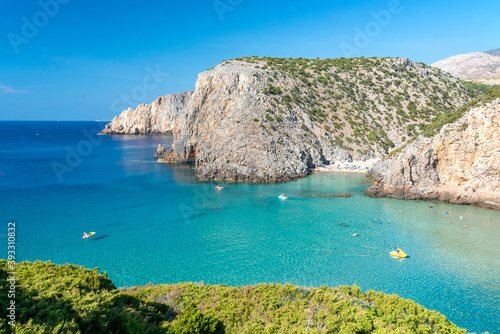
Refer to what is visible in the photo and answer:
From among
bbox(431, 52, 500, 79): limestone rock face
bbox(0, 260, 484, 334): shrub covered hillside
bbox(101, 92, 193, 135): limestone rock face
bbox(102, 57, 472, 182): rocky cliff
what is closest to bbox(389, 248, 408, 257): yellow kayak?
bbox(0, 260, 484, 334): shrub covered hillside

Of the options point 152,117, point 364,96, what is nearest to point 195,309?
point 364,96

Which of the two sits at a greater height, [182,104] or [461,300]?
[182,104]

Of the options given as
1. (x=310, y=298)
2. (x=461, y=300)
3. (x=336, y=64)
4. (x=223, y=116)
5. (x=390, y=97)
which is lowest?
(x=461, y=300)

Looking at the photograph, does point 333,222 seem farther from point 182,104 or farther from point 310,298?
point 182,104

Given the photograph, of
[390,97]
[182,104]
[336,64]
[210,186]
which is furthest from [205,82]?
[182,104]

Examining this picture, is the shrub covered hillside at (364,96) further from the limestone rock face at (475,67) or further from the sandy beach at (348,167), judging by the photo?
the limestone rock face at (475,67)

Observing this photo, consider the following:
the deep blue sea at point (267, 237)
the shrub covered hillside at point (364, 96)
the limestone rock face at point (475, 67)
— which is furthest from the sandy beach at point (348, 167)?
the limestone rock face at point (475, 67)
